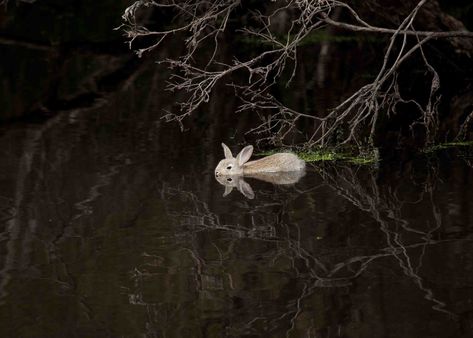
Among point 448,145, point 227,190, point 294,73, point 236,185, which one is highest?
point 294,73

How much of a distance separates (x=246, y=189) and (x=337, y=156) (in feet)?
6.83

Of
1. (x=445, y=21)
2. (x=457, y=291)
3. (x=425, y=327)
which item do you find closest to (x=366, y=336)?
(x=425, y=327)

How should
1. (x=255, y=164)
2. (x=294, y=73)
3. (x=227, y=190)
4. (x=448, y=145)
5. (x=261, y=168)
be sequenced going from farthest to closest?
(x=294, y=73) → (x=448, y=145) → (x=255, y=164) → (x=261, y=168) → (x=227, y=190)

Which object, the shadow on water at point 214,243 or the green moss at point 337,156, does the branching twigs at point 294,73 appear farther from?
the shadow on water at point 214,243

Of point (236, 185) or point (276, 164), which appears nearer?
point (236, 185)

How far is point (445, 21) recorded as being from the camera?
781 inches

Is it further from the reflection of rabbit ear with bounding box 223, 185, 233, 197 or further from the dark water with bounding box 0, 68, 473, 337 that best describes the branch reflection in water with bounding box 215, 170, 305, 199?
the dark water with bounding box 0, 68, 473, 337

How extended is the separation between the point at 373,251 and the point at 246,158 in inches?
151

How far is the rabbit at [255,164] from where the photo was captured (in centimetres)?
1297

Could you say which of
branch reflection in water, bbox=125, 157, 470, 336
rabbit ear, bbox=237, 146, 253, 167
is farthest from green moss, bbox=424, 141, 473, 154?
rabbit ear, bbox=237, 146, 253, 167

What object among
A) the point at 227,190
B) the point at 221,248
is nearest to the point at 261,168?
the point at 227,190

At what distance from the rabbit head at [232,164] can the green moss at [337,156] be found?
1.06 m

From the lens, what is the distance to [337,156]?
551 inches

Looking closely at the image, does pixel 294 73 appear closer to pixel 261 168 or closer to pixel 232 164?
pixel 261 168
